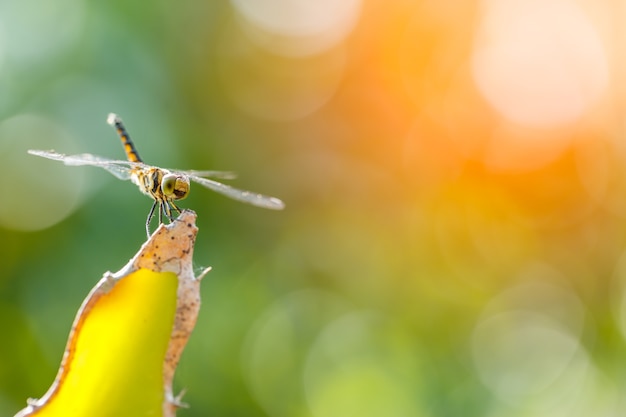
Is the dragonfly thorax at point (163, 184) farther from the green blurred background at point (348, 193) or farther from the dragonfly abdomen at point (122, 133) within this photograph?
the green blurred background at point (348, 193)

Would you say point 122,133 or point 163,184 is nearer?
point 163,184

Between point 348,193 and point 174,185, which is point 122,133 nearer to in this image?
point 174,185

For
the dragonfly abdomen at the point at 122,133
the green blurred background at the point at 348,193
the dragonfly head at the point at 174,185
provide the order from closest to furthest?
the dragonfly head at the point at 174,185 → the dragonfly abdomen at the point at 122,133 → the green blurred background at the point at 348,193

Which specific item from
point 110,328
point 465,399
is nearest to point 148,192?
point 110,328

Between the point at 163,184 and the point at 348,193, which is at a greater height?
the point at 348,193

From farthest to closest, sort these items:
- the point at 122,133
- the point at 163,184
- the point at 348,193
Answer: the point at 348,193 → the point at 122,133 → the point at 163,184

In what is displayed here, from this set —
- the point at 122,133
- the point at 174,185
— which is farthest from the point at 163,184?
the point at 122,133

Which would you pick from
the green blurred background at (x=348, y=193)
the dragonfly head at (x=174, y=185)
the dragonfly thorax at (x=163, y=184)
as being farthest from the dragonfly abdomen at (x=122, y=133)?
the green blurred background at (x=348, y=193)

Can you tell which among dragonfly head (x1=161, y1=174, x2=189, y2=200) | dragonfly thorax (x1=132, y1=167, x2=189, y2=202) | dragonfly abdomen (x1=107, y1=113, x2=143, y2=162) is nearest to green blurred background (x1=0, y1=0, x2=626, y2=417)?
dragonfly abdomen (x1=107, y1=113, x2=143, y2=162)

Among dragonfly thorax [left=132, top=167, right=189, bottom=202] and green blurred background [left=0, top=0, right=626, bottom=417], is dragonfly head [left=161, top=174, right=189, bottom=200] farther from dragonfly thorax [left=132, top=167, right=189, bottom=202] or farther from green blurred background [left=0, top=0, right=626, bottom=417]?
green blurred background [left=0, top=0, right=626, bottom=417]

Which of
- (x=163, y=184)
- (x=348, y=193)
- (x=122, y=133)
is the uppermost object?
(x=348, y=193)
